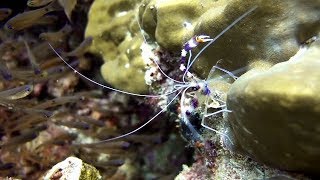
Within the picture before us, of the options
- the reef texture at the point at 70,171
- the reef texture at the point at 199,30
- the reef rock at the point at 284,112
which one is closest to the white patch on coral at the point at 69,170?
the reef texture at the point at 70,171

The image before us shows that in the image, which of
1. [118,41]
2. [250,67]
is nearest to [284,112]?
[250,67]

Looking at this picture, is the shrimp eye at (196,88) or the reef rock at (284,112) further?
the shrimp eye at (196,88)

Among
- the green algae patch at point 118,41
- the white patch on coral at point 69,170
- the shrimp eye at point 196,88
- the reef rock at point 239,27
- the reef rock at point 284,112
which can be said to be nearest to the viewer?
the reef rock at point 284,112

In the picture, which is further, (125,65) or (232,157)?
(125,65)

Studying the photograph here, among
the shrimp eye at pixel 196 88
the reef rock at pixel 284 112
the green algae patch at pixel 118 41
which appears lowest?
the green algae patch at pixel 118 41

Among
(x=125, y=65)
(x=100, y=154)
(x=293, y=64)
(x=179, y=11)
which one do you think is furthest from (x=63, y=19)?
(x=293, y=64)

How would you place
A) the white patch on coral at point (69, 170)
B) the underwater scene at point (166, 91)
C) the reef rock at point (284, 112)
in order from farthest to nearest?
the white patch on coral at point (69, 170) → the underwater scene at point (166, 91) → the reef rock at point (284, 112)

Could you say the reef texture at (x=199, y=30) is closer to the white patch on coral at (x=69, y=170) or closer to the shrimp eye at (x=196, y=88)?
the shrimp eye at (x=196, y=88)

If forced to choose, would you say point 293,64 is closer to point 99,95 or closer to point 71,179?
point 71,179
